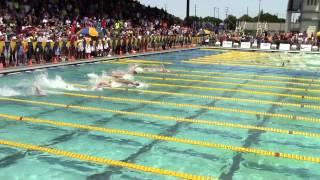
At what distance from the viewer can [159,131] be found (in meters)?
7.29

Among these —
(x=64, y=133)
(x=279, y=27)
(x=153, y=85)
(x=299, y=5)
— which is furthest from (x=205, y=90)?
(x=279, y=27)

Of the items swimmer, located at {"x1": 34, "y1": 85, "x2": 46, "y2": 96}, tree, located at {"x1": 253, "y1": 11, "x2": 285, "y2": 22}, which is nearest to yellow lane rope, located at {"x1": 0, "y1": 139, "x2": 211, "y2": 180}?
swimmer, located at {"x1": 34, "y1": 85, "x2": 46, "y2": 96}

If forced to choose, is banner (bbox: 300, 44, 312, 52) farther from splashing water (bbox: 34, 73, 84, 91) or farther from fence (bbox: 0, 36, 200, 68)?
splashing water (bbox: 34, 73, 84, 91)

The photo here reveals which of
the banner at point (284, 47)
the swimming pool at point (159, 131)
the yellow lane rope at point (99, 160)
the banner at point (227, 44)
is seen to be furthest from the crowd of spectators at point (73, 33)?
the yellow lane rope at point (99, 160)

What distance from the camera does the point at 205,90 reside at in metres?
11.8

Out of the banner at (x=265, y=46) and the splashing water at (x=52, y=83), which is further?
the banner at (x=265, y=46)

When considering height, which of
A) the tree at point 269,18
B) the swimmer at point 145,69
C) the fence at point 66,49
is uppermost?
the tree at point 269,18

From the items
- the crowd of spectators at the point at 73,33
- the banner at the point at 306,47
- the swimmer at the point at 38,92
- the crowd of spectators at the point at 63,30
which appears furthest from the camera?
the banner at the point at 306,47

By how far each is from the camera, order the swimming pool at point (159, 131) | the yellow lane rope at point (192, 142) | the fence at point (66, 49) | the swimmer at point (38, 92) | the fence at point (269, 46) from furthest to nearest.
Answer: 1. the fence at point (269, 46)
2. the fence at point (66, 49)
3. the swimmer at point (38, 92)
4. the yellow lane rope at point (192, 142)
5. the swimming pool at point (159, 131)

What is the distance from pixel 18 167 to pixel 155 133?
7.95 feet

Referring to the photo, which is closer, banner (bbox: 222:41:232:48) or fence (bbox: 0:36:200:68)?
fence (bbox: 0:36:200:68)

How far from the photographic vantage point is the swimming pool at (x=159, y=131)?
5520 mm

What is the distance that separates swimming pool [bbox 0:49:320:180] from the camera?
18.1ft

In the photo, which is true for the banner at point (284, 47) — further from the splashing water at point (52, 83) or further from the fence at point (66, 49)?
the splashing water at point (52, 83)
